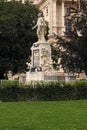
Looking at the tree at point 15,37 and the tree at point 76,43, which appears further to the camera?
the tree at point 15,37

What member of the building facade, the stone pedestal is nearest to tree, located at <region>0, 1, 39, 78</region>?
the stone pedestal

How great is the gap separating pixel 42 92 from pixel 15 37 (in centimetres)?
3281

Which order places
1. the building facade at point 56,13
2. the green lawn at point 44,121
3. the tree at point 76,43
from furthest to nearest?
the building facade at point 56,13 → the tree at point 76,43 → the green lawn at point 44,121

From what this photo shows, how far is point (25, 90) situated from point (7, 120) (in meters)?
14.9

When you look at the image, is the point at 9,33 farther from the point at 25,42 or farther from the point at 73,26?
the point at 73,26

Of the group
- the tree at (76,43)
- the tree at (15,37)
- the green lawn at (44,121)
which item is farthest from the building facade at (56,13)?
the green lawn at (44,121)

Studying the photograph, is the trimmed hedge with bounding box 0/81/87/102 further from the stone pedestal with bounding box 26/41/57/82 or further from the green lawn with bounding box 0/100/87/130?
the green lawn with bounding box 0/100/87/130

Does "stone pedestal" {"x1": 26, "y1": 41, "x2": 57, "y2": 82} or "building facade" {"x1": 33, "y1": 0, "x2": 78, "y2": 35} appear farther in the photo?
"building facade" {"x1": 33, "y1": 0, "x2": 78, "y2": 35}

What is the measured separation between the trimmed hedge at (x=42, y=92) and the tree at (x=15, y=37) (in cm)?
3027

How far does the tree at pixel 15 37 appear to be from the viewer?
66194 mm

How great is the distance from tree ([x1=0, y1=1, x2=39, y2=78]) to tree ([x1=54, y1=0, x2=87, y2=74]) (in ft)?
81.1

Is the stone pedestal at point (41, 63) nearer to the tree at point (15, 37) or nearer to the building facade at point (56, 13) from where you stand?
the tree at point (15, 37)

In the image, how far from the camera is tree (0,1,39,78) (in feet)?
217

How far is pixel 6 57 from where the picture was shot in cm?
6719
